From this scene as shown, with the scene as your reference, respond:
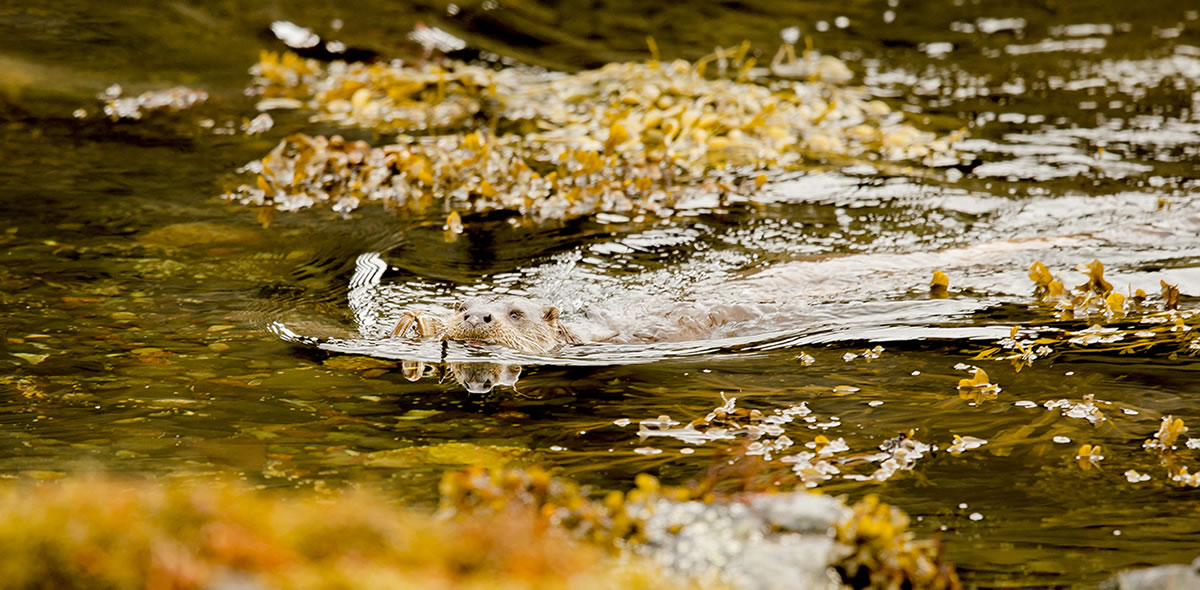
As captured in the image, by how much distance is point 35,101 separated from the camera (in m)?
13.0

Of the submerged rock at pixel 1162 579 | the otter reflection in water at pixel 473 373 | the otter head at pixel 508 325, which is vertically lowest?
the otter reflection in water at pixel 473 373

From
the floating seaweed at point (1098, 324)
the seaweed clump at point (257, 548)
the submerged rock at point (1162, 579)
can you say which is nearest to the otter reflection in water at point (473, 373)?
the floating seaweed at point (1098, 324)

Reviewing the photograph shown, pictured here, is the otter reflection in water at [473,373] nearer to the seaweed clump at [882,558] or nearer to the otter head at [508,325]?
the otter head at [508,325]

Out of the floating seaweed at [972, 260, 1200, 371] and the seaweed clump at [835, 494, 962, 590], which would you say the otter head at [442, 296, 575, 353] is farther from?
the seaweed clump at [835, 494, 962, 590]

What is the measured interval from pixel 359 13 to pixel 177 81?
10.1 ft

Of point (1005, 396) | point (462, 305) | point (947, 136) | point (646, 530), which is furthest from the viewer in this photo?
point (947, 136)

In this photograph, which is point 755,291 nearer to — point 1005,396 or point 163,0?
point 1005,396

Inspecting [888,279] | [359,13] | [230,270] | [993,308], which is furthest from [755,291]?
[359,13]

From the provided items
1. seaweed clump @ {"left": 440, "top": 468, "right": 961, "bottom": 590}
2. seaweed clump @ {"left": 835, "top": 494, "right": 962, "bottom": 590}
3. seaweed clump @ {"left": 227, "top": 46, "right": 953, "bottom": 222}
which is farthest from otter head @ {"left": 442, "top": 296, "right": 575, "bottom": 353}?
seaweed clump @ {"left": 835, "top": 494, "right": 962, "bottom": 590}

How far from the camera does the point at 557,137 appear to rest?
1190 centimetres

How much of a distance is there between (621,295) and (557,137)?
4.04 m

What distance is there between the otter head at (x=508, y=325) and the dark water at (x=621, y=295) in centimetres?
13

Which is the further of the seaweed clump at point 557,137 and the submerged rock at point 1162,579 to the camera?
the seaweed clump at point 557,137

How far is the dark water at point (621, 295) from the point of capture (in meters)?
5.16
